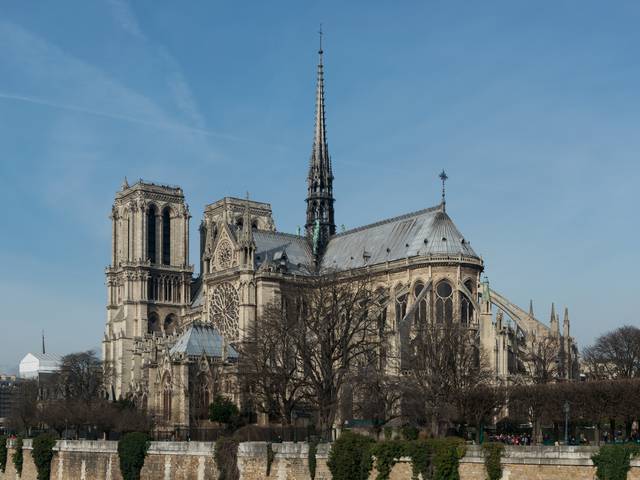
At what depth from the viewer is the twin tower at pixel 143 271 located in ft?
351

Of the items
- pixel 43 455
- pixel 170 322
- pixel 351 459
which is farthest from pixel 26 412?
pixel 351 459

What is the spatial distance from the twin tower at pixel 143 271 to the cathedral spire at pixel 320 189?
17.5 meters

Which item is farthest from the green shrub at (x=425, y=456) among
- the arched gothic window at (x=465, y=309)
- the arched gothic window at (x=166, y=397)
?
the arched gothic window at (x=465, y=309)

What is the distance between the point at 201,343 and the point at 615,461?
44730 mm

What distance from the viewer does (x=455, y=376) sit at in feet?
208

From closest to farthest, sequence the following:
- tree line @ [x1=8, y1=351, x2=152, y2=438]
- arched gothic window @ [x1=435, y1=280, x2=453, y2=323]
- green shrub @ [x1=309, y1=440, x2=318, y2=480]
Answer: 1. green shrub @ [x1=309, y1=440, x2=318, y2=480]
2. tree line @ [x1=8, y1=351, x2=152, y2=438]
3. arched gothic window @ [x1=435, y1=280, x2=453, y2=323]

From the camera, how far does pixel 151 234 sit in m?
111

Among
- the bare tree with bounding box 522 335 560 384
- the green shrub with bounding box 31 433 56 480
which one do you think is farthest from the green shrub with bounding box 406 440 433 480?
the bare tree with bounding box 522 335 560 384

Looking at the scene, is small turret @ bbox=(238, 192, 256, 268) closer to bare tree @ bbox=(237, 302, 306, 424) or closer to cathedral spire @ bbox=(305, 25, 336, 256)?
cathedral spire @ bbox=(305, 25, 336, 256)

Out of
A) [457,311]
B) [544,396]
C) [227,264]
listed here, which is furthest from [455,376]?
[227,264]

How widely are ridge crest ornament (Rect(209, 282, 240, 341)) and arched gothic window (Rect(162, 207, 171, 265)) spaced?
810 inches

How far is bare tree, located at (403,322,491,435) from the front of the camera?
6009cm

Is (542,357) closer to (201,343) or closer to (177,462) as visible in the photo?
(201,343)

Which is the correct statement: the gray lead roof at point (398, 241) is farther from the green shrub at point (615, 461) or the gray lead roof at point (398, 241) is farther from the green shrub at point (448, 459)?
the green shrub at point (615, 461)
